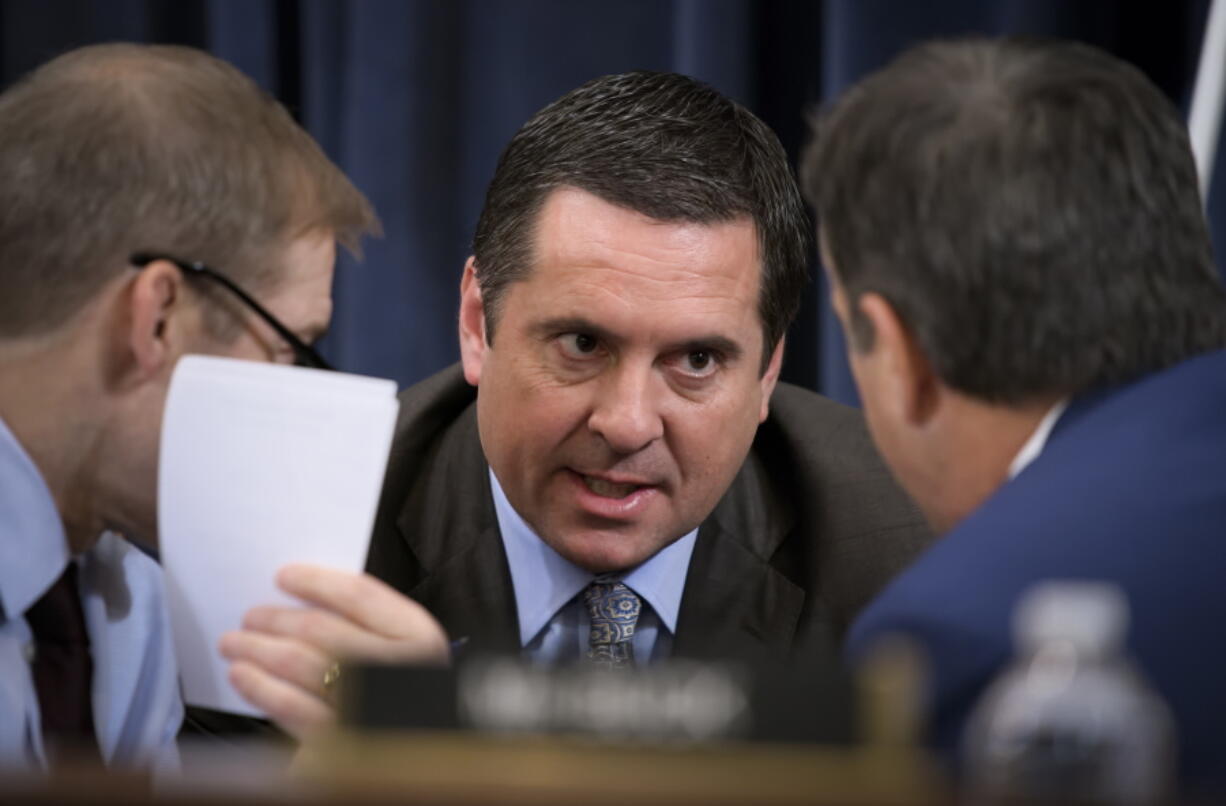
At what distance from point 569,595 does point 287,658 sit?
75cm

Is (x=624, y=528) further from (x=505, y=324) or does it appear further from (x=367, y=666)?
(x=367, y=666)

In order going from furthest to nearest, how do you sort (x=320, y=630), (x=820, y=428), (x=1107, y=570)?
(x=820, y=428), (x=320, y=630), (x=1107, y=570)

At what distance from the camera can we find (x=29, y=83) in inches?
53.6

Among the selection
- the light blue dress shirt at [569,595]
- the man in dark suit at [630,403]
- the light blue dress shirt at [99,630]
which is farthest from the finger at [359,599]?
the light blue dress shirt at [569,595]

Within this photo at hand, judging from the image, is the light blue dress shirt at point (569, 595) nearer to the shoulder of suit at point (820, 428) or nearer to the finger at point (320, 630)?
the shoulder of suit at point (820, 428)

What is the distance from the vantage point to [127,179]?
4.26ft

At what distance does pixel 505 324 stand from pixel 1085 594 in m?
1.22

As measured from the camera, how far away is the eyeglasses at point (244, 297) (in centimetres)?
131

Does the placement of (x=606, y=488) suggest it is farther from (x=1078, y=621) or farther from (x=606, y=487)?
(x=1078, y=621)

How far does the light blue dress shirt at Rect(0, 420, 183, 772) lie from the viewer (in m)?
1.32

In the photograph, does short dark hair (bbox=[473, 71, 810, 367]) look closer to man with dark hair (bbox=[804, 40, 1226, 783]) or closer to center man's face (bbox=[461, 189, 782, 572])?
center man's face (bbox=[461, 189, 782, 572])

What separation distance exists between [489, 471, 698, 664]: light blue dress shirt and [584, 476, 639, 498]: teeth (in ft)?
0.41

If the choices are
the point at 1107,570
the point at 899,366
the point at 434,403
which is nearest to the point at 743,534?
the point at 434,403

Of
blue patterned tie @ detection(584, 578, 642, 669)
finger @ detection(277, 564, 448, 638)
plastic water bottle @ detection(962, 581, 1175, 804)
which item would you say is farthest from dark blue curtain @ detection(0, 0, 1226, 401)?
plastic water bottle @ detection(962, 581, 1175, 804)
